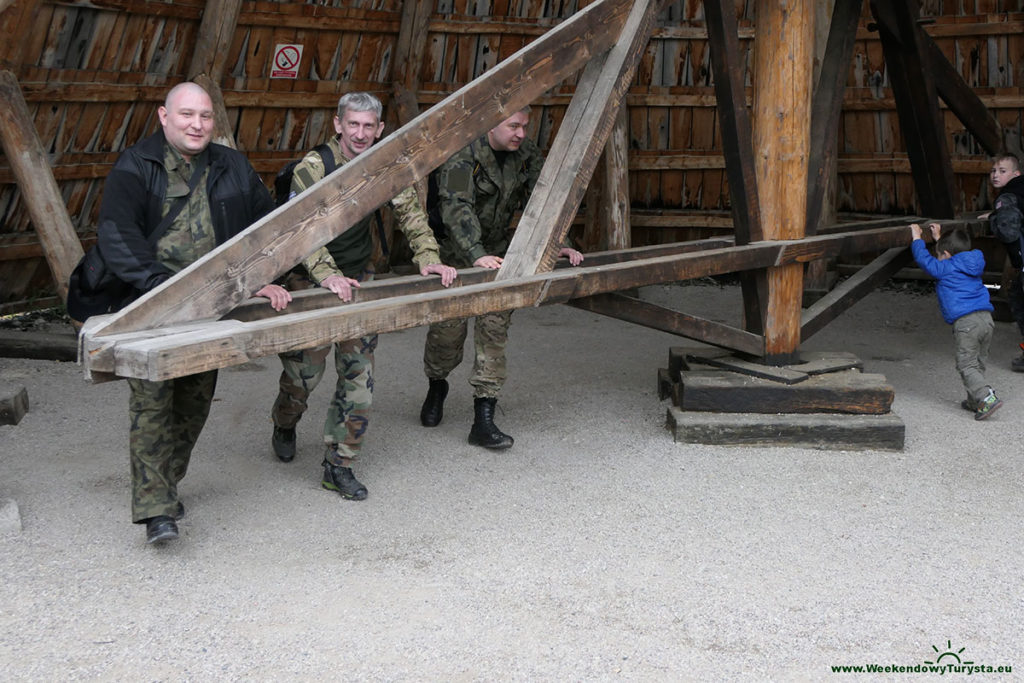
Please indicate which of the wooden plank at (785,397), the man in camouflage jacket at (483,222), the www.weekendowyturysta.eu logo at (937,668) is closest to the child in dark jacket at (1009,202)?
the wooden plank at (785,397)

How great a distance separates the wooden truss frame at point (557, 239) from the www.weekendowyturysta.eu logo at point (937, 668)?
173 centimetres

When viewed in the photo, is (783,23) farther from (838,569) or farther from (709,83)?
(709,83)

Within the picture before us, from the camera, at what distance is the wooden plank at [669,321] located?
4758 mm

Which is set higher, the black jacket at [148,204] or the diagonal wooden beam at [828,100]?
the diagonal wooden beam at [828,100]

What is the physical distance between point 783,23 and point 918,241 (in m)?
1.52

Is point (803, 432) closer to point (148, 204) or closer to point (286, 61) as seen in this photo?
point (148, 204)

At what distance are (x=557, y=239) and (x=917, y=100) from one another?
3259mm

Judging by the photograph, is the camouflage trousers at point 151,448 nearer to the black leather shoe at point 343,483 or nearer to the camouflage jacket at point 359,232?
the black leather shoe at point 343,483

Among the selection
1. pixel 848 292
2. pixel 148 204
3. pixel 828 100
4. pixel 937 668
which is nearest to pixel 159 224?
pixel 148 204

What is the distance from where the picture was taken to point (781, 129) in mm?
5266

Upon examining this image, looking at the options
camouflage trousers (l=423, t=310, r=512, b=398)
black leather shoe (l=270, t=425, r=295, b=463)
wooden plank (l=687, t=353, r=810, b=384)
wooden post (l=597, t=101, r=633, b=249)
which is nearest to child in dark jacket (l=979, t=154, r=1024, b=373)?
wooden plank (l=687, t=353, r=810, b=384)

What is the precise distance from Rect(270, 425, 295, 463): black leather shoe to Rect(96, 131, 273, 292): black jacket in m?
1.14

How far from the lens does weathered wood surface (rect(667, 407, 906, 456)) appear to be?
5.03 m

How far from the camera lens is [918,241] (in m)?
5.93
